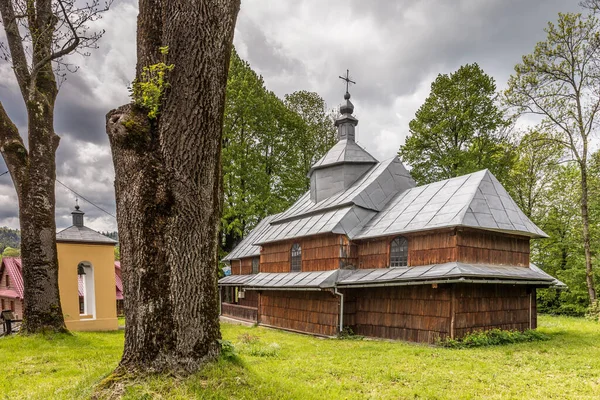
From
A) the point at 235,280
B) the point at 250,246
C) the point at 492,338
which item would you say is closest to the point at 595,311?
the point at 492,338

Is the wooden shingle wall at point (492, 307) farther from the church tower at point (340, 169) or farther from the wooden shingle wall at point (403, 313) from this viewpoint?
the church tower at point (340, 169)

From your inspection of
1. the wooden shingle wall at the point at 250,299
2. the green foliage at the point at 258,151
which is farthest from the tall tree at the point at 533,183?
the wooden shingle wall at the point at 250,299

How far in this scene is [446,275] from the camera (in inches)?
414

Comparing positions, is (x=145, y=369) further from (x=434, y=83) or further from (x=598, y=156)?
(x=434, y=83)

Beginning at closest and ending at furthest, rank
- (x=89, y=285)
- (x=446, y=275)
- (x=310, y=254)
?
1. (x=446, y=275)
2. (x=89, y=285)
3. (x=310, y=254)

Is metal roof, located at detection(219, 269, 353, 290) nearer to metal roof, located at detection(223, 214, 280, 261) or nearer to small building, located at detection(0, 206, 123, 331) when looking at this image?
metal roof, located at detection(223, 214, 280, 261)

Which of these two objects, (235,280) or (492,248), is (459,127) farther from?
(235,280)

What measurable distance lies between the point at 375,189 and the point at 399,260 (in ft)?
12.8

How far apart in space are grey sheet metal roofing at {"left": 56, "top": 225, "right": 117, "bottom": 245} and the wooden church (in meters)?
6.52

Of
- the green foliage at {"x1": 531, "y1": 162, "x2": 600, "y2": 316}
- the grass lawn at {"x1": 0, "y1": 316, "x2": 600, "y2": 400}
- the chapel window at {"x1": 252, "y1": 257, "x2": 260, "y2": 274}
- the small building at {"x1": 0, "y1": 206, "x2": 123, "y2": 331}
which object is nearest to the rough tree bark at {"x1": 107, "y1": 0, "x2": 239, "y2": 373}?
the grass lawn at {"x1": 0, "y1": 316, "x2": 600, "y2": 400}

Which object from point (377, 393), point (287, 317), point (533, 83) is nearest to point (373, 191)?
point (287, 317)

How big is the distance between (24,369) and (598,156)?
23.0 meters

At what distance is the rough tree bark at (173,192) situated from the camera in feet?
13.6

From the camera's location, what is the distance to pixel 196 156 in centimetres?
440
